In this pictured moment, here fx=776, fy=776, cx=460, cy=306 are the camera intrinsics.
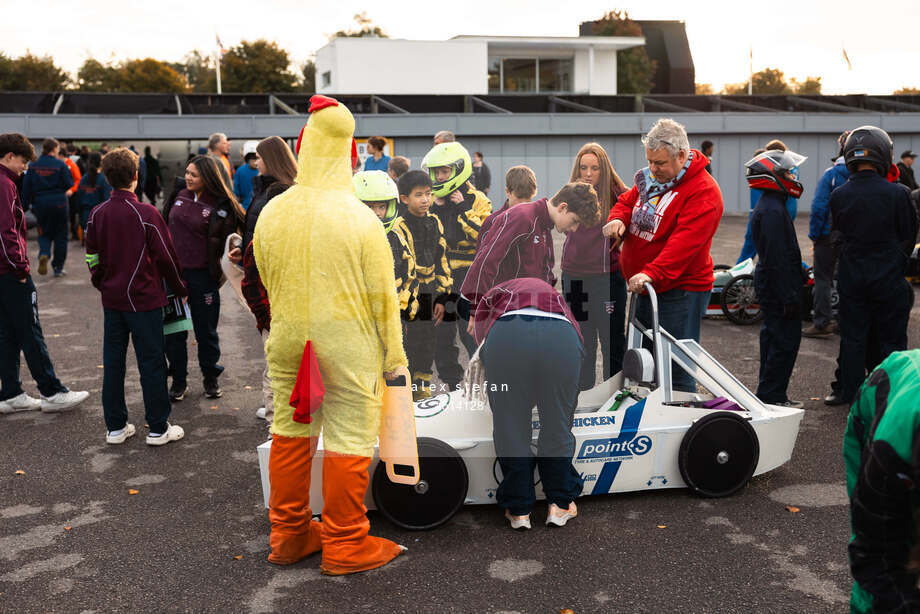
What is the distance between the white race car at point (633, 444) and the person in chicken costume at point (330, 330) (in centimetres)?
37

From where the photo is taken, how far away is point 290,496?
11.8 feet

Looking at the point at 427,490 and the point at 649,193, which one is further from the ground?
the point at 649,193

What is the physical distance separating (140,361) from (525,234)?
2.72 m

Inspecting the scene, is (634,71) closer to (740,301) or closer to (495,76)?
(495,76)

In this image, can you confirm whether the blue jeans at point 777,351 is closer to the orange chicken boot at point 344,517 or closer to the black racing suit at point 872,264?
the black racing suit at point 872,264

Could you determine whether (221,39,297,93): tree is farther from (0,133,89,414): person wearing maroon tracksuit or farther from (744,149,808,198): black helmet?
(744,149,808,198): black helmet

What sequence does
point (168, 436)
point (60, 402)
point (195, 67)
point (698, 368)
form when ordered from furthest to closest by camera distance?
point (195, 67) → point (60, 402) → point (168, 436) → point (698, 368)

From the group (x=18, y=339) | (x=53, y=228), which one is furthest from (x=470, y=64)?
(x=18, y=339)

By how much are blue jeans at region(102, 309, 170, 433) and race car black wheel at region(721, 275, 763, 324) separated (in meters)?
6.27

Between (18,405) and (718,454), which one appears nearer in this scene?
(718,454)

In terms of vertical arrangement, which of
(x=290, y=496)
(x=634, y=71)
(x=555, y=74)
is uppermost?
(x=634, y=71)

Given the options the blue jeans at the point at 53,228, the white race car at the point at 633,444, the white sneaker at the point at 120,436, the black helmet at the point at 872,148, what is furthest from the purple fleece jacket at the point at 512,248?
the blue jeans at the point at 53,228

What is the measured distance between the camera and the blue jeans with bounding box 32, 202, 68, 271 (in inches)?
484

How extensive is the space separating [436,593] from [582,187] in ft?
7.85
